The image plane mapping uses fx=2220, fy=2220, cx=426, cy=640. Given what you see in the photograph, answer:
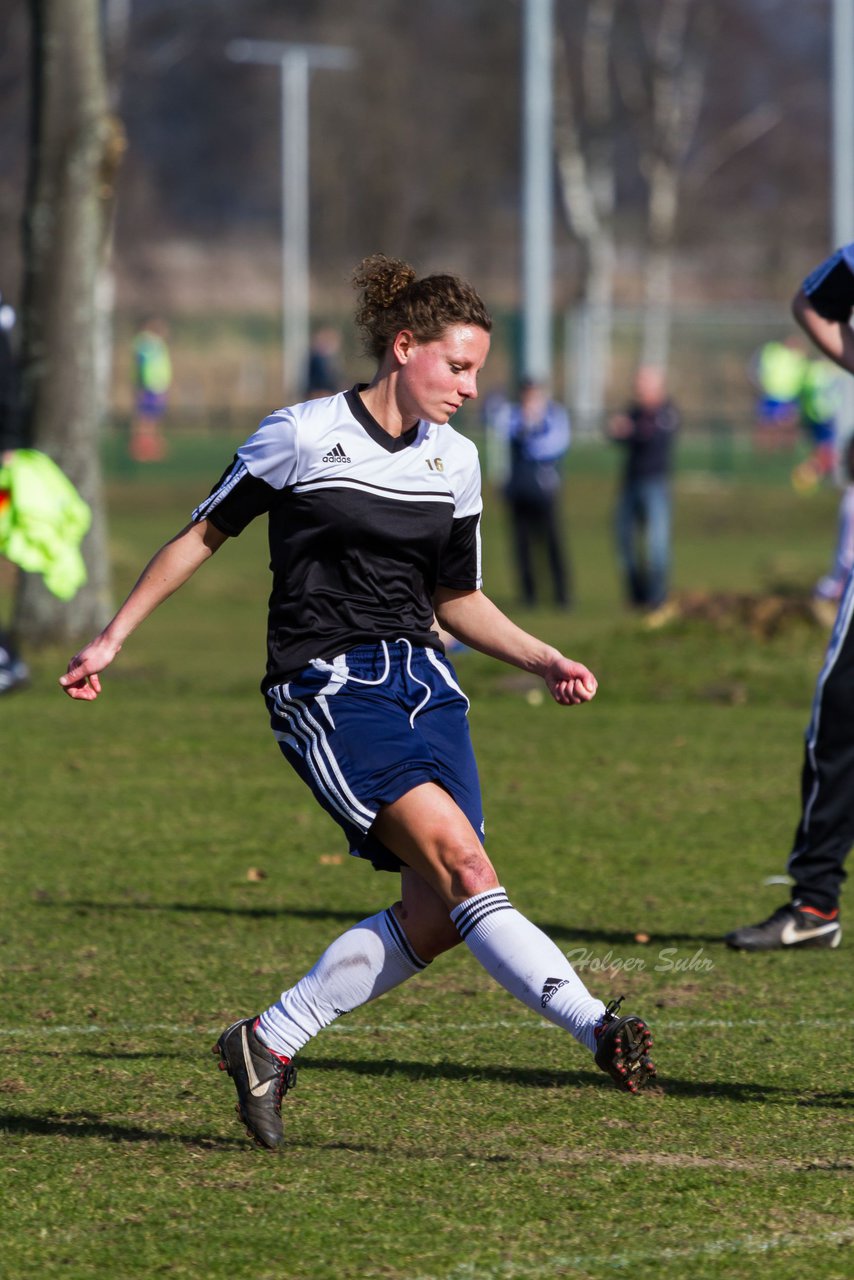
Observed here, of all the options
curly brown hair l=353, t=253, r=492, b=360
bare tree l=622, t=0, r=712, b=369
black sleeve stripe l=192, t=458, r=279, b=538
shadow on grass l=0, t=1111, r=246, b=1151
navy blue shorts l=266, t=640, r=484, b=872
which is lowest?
shadow on grass l=0, t=1111, r=246, b=1151

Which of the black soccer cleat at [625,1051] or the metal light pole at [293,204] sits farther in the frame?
the metal light pole at [293,204]

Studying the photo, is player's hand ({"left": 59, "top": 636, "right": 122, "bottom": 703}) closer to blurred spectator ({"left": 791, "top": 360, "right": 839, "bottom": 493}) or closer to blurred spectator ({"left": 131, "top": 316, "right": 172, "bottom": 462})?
blurred spectator ({"left": 791, "top": 360, "right": 839, "bottom": 493})

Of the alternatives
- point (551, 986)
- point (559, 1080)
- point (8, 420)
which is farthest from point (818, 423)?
point (551, 986)

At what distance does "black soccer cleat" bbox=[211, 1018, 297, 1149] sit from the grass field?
77 millimetres

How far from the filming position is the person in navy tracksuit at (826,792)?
6.84 meters

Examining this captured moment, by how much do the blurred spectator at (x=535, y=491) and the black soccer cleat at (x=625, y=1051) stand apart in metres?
15.8

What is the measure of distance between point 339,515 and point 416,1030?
1669mm

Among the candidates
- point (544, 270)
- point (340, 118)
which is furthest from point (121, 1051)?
point (340, 118)

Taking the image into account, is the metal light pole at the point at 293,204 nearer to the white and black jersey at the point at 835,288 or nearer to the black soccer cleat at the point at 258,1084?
the white and black jersey at the point at 835,288

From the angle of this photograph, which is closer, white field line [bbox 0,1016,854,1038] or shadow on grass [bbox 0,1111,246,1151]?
shadow on grass [bbox 0,1111,246,1151]

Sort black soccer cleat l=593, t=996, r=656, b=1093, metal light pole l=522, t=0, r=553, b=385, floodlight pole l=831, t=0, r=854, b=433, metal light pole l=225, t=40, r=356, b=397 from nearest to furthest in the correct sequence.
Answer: black soccer cleat l=593, t=996, r=656, b=1093 → metal light pole l=522, t=0, r=553, b=385 → floodlight pole l=831, t=0, r=854, b=433 → metal light pole l=225, t=40, r=356, b=397

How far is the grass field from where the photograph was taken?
431cm

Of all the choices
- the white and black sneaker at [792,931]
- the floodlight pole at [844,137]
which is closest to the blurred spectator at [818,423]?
the floodlight pole at [844,137]

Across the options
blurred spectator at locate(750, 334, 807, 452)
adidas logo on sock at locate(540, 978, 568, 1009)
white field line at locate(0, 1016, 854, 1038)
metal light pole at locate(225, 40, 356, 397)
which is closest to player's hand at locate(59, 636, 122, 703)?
adidas logo on sock at locate(540, 978, 568, 1009)
